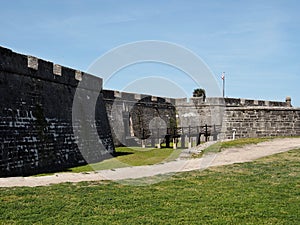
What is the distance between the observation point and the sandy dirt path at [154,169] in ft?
26.5

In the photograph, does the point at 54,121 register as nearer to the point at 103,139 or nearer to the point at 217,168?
the point at 103,139

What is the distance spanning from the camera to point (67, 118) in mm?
12594

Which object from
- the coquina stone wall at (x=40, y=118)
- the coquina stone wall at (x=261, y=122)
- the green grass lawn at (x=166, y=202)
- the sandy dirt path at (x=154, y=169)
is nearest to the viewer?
the green grass lawn at (x=166, y=202)

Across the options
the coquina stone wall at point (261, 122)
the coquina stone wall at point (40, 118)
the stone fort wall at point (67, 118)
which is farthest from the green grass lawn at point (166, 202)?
the coquina stone wall at point (261, 122)

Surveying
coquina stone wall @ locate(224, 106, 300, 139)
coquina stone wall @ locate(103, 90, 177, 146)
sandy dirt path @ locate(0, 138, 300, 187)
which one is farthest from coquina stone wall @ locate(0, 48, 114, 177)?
coquina stone wall @ locate(224, 106, 300, 139)

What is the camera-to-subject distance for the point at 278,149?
14.1m

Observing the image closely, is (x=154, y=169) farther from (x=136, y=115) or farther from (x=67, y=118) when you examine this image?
(x=136, y=115)

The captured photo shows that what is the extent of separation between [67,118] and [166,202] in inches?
294

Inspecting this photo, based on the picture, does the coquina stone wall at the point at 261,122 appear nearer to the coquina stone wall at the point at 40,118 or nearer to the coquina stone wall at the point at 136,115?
the coquina stone wall at the point at 136,115

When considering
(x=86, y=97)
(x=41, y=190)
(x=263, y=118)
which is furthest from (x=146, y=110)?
(x=41, y=190)

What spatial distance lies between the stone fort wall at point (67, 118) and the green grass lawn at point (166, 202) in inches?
116

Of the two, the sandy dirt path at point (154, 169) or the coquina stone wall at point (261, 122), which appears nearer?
the sandy dirt path at point (154, 169)

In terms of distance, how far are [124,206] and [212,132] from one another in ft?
53.6

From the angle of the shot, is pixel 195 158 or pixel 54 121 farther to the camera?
pixel 195 158
